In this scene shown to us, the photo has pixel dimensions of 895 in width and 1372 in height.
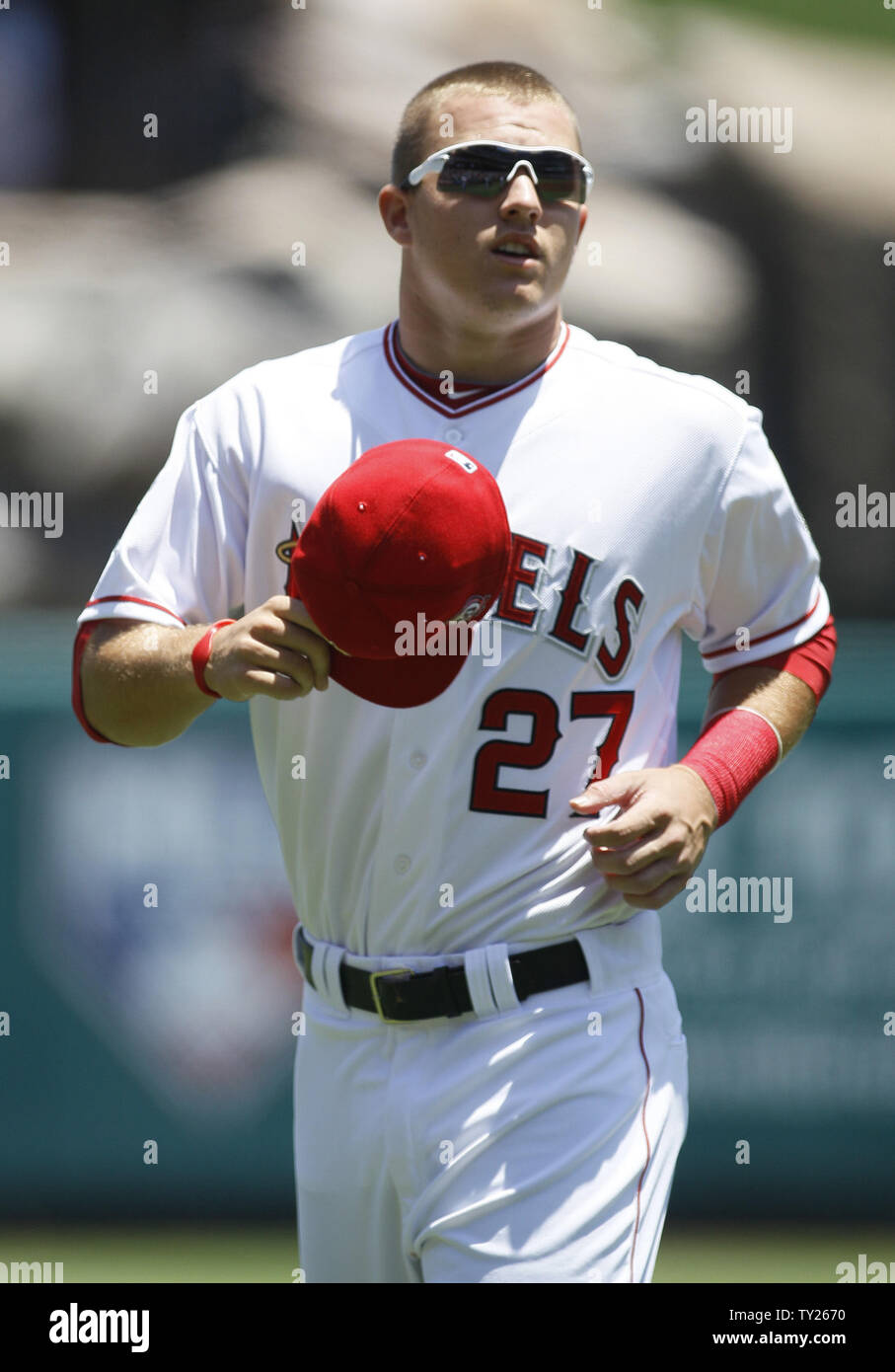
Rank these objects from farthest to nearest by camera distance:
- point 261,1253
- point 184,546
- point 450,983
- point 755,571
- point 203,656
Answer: point 261,1253 < point 755,571 < point 184,546 < point 450,983 < point 203,656

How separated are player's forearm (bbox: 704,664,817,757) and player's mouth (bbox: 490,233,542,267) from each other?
0.69m

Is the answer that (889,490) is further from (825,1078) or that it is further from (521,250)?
(521,250)

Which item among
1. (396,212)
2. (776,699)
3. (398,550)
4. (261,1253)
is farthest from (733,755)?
(261,1253)

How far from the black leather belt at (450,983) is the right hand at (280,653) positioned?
460mm

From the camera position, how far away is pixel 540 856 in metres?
2.22

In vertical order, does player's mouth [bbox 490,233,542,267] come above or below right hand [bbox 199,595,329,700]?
above

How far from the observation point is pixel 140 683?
7.17 ft

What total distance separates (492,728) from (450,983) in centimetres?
34

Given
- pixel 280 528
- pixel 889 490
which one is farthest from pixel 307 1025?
pixel 889 490

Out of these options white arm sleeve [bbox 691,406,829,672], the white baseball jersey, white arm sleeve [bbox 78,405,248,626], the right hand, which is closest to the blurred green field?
the white baseball jersey

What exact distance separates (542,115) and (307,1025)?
1345 mm

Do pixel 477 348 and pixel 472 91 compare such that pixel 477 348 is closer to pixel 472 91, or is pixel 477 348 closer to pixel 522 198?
pixel 522 198

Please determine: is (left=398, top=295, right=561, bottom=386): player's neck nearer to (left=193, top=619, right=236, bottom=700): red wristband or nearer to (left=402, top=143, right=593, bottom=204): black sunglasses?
(left=402, top=143, right=593, bottom=204): black sunglasses

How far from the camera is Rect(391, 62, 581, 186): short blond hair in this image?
92.7 inches
